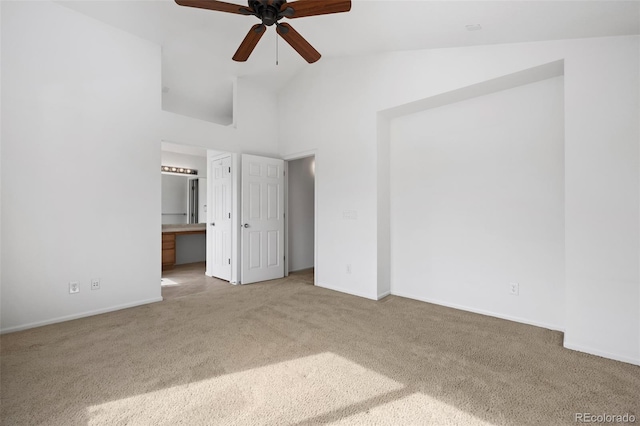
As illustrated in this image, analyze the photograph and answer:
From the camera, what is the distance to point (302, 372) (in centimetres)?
204

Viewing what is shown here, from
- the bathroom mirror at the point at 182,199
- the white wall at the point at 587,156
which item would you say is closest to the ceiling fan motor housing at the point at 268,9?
the white wall at the point at 587,156

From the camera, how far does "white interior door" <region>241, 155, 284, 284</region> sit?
14.9 feet

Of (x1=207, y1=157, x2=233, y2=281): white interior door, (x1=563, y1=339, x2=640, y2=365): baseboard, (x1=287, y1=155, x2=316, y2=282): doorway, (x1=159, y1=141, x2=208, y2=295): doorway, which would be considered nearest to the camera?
(x1=563, y1=339, x2=640, y2=365): baseboard

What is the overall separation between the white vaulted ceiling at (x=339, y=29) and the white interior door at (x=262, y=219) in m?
Result: 1.37

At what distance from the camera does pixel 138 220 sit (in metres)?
3.49

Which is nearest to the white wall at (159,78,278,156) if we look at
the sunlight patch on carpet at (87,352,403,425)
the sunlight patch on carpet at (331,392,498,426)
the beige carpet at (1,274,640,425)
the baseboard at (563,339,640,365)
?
the beige carpet at (1,274,640,425)

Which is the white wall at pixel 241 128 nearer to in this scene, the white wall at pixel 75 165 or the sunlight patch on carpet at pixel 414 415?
the white wall at pixel 75 165

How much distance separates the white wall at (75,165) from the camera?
273 centimetres

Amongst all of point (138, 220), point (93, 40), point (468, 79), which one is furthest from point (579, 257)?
point (93, 40)

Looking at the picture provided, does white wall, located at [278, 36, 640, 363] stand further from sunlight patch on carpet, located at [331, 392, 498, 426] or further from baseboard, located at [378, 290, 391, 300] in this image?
sunlight patch on carpet, located at [331, 392, 498, 426]

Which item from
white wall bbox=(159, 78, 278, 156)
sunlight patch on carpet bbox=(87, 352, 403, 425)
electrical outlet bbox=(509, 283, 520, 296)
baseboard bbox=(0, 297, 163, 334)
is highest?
white wall bbox=(159, 78, 278, 156)

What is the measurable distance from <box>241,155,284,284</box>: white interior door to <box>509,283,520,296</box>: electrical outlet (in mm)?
3306

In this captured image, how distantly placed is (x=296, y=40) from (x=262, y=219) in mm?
2875

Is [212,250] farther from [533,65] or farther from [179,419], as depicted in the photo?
[533,65]
